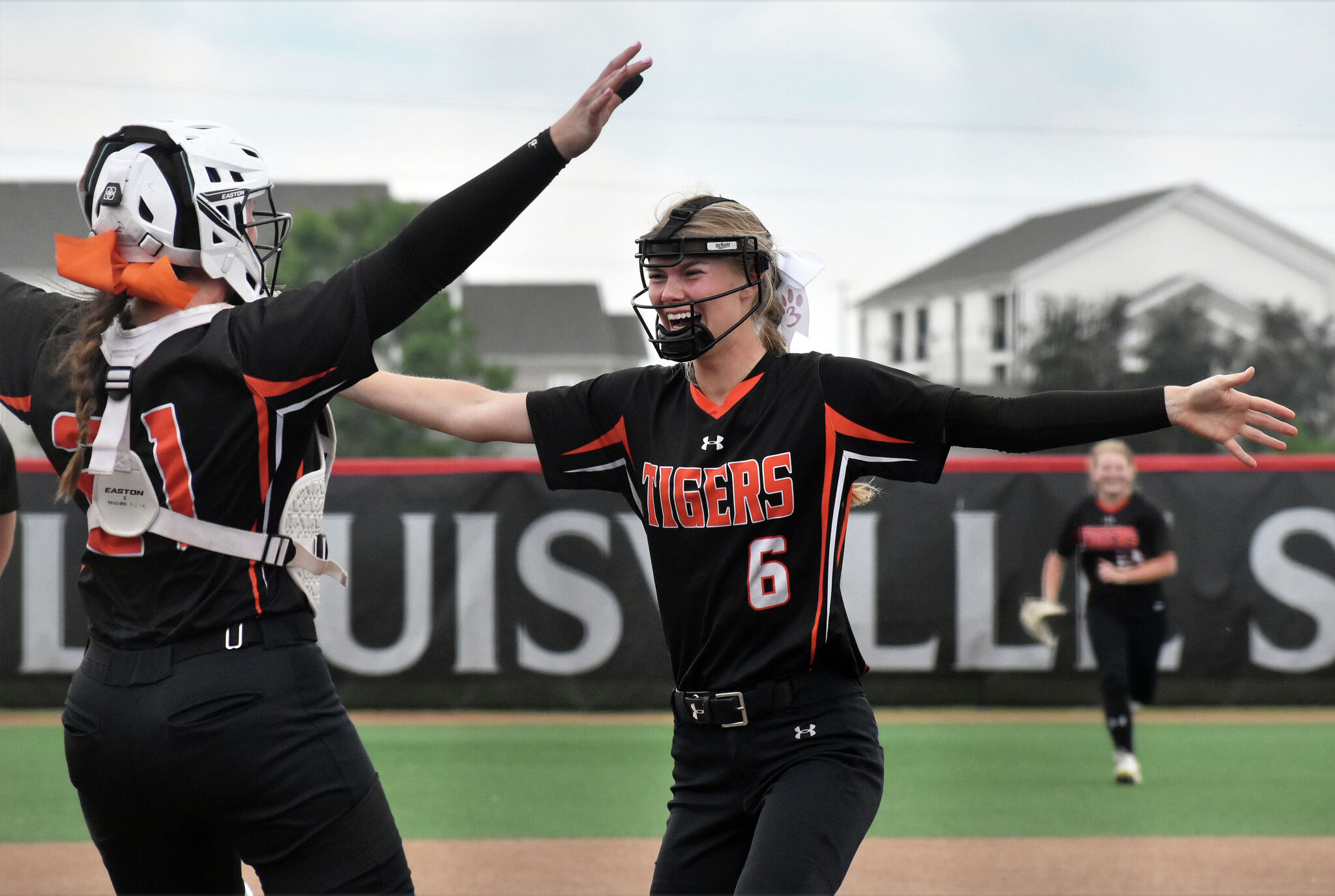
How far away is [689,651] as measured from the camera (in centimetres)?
344

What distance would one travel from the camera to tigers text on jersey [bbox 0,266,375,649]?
8.29 feet

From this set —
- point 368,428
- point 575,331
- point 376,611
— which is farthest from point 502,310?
point 376,611

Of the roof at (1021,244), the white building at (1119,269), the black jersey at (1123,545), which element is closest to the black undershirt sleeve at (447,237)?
the black jersey at (1123,545)

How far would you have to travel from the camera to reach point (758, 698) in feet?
10.8

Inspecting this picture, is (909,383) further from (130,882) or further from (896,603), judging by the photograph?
(896,603)

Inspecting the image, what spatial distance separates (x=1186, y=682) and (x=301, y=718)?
1067 cm

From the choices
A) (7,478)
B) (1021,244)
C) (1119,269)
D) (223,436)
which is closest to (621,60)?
(223,436)

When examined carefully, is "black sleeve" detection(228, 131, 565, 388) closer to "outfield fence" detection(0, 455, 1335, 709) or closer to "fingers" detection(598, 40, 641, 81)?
"fingers" detection(598, 40, 641, 81)

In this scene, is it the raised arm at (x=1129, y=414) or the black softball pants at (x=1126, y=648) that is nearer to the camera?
the raised arm at (x=1129, y=414)

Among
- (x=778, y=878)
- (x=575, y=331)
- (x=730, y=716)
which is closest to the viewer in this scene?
(x=778, y=878)

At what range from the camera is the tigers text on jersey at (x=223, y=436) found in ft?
8.29

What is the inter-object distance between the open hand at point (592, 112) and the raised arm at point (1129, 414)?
3.88ft

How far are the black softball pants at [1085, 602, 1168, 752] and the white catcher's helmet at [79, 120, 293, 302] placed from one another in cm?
708

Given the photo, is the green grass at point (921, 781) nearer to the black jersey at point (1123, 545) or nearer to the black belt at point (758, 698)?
the black jersey at point (1123, 545)
